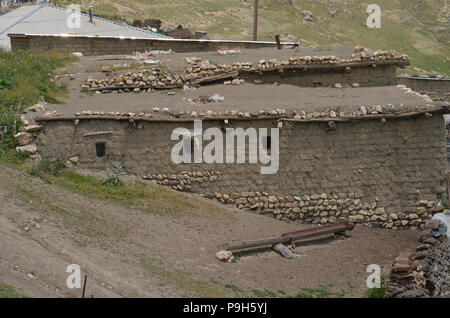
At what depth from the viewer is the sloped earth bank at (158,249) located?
11.1 metres

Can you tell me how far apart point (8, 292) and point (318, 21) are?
4303 centimetres

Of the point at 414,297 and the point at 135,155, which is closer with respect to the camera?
the point at 414,297

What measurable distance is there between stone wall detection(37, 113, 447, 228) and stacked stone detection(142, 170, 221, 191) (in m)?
0.02

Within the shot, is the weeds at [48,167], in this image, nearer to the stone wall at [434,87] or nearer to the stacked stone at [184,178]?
the stacked stone at [184,178]

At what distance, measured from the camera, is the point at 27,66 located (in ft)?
65.7

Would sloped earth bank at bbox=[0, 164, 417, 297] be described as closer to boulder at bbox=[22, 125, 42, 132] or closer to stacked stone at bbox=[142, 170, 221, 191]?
stacked stone at bbox=[142, 170, 221, 191]

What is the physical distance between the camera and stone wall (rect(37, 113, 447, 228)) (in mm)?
16641

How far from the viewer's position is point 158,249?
13.4 m

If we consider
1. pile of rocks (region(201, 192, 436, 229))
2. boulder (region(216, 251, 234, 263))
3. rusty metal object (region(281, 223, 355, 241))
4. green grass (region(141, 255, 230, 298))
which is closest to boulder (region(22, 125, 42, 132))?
pile of rocks (region(201, 192, 436, 229))

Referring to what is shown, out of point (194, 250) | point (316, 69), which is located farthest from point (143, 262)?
point (316, 69)

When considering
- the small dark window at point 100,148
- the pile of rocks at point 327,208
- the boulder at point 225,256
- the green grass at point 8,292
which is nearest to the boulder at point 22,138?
the small dark window at point 100,148

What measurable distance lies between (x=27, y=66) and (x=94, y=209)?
7.07m
